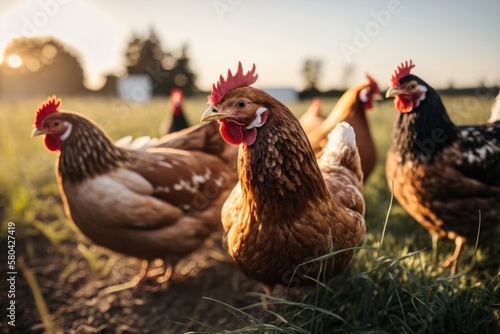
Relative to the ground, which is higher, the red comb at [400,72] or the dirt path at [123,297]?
the red comb at [400,72]

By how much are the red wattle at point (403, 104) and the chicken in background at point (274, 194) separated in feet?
3.42

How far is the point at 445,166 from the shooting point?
2.40 meters

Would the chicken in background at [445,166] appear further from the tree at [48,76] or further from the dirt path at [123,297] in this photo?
the tree at [48,76]

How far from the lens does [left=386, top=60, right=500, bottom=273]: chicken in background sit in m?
2.40

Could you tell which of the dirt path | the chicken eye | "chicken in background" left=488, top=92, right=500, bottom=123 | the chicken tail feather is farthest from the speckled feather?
"chicken in background" left=488, top=92, right=500, bottom=123

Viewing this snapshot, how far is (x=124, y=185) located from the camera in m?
2.46

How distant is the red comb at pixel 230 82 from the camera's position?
1538 millimetres

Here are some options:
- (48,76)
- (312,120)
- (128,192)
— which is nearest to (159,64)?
(48,76)

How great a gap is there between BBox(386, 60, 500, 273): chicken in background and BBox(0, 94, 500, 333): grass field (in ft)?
0.95

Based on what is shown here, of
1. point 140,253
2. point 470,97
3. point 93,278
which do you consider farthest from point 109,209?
point 470,97

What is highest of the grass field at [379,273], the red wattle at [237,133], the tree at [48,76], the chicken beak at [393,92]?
the tree at [48,76]

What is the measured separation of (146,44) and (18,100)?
18203 mm

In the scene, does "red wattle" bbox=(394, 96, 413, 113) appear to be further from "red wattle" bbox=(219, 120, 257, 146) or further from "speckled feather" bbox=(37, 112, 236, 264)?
"speckled feather" bbox=(37, 112, 236, 264)

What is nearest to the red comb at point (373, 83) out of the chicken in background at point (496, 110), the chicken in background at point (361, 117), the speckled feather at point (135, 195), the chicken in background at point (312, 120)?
the chicken in background at point (361, 117)
